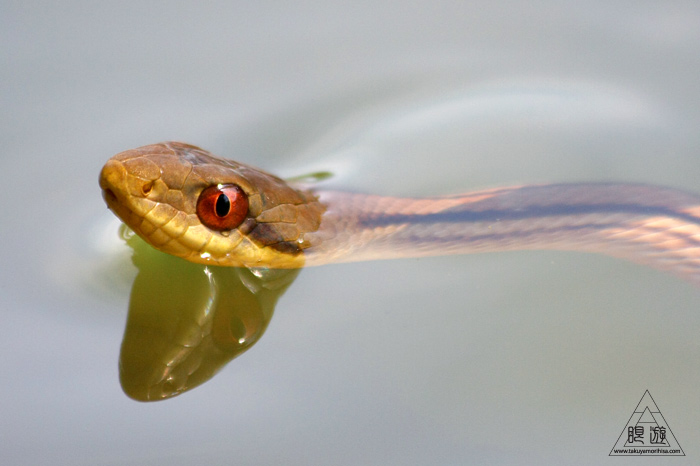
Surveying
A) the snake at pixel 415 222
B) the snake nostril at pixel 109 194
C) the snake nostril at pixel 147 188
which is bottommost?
the snake nostril at pixel 109 194

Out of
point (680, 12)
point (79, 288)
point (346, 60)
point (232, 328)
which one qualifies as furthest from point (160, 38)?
point (680, 12)

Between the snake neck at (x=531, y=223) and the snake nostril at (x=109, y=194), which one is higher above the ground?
the snake neck at (x=531, y=223)

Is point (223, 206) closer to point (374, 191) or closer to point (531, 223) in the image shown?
point (374, 191)

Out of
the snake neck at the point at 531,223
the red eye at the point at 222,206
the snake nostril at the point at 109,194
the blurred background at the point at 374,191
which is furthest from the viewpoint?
the snake neck at the point at 531,223

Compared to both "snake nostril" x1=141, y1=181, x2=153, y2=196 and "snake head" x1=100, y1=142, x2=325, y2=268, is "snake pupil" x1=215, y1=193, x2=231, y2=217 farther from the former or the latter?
"snake nostril" x1=141, y1=181, x2=153, y2=196

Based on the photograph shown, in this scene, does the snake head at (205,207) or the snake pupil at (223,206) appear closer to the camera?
the snake head at (205,207)

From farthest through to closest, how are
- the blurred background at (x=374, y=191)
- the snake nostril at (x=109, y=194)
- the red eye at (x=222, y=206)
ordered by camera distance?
the red eye at (x=222, y=206)
the snake nostril at (x=109, y=194)
the blurred background at (x=374, y=191)

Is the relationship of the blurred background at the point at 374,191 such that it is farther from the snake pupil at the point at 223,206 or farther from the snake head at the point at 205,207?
the snake pupil at the point at 223,206

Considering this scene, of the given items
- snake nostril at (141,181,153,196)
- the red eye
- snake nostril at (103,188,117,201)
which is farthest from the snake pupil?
snake nostril at (103,188,117,201)

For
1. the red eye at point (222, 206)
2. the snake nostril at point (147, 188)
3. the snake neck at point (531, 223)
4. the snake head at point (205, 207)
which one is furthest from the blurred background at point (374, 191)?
the snake nostril at point (147, 188)
